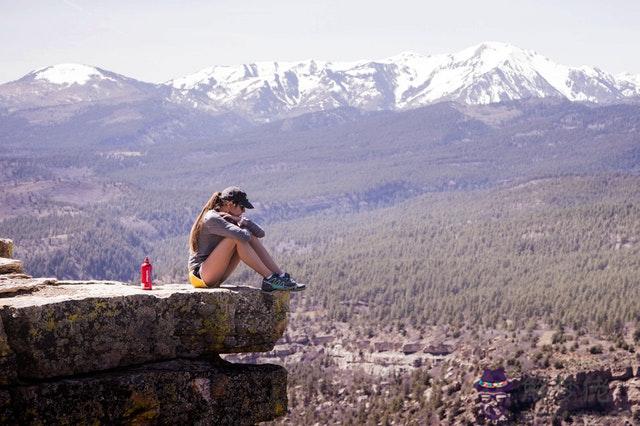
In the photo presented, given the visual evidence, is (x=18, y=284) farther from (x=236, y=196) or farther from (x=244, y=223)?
(x=236, y=196)

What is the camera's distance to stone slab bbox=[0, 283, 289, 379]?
22812 millimetres

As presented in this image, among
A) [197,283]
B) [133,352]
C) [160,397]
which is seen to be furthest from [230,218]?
[160,397]

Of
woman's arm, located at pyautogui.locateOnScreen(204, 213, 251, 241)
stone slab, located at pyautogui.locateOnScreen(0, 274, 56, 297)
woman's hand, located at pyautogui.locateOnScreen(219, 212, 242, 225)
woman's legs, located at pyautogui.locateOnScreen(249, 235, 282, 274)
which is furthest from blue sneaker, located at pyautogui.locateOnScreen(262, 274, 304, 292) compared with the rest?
stone slab, located at pyautogui.locateOnScreen(0, 274, 56, 297)

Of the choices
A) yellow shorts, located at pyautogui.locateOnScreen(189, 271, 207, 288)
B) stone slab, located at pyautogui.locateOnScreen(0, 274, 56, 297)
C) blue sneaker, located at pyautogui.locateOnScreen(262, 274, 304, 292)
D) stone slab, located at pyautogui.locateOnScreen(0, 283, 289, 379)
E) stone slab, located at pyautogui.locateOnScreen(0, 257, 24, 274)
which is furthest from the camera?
yellow shorts, located at pyautogui.locateOnScreen(189, 271, 207, 288)

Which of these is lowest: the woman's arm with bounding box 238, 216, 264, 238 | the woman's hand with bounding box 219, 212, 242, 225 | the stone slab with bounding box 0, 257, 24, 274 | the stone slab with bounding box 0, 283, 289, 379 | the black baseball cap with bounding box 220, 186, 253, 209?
the stone slab with bounding box 0, 283, 289, 379

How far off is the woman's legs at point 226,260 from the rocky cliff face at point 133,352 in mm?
1288

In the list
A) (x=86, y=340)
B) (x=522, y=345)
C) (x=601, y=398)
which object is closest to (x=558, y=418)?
(x=601, y=398)

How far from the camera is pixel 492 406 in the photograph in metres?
105

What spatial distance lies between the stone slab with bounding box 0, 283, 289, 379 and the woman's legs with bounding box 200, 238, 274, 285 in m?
0.83

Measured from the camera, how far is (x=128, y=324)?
24156 millimetres

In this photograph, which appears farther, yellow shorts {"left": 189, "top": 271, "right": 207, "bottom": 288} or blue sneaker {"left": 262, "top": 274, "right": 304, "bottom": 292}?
yellow shorts {"left": 189, "top": 271, "right": 207, "bottom": 288}

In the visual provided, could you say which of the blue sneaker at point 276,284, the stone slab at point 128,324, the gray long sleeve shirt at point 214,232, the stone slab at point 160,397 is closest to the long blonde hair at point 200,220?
the gray long sleeve shirt at point 214,232

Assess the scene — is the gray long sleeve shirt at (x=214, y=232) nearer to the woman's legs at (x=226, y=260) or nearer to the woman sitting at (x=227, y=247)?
the woman sitting at (x=227, y=247)

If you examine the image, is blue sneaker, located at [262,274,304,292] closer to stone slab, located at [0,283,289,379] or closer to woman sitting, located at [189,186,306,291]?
woman sitting, located at [189,186,306,291]
